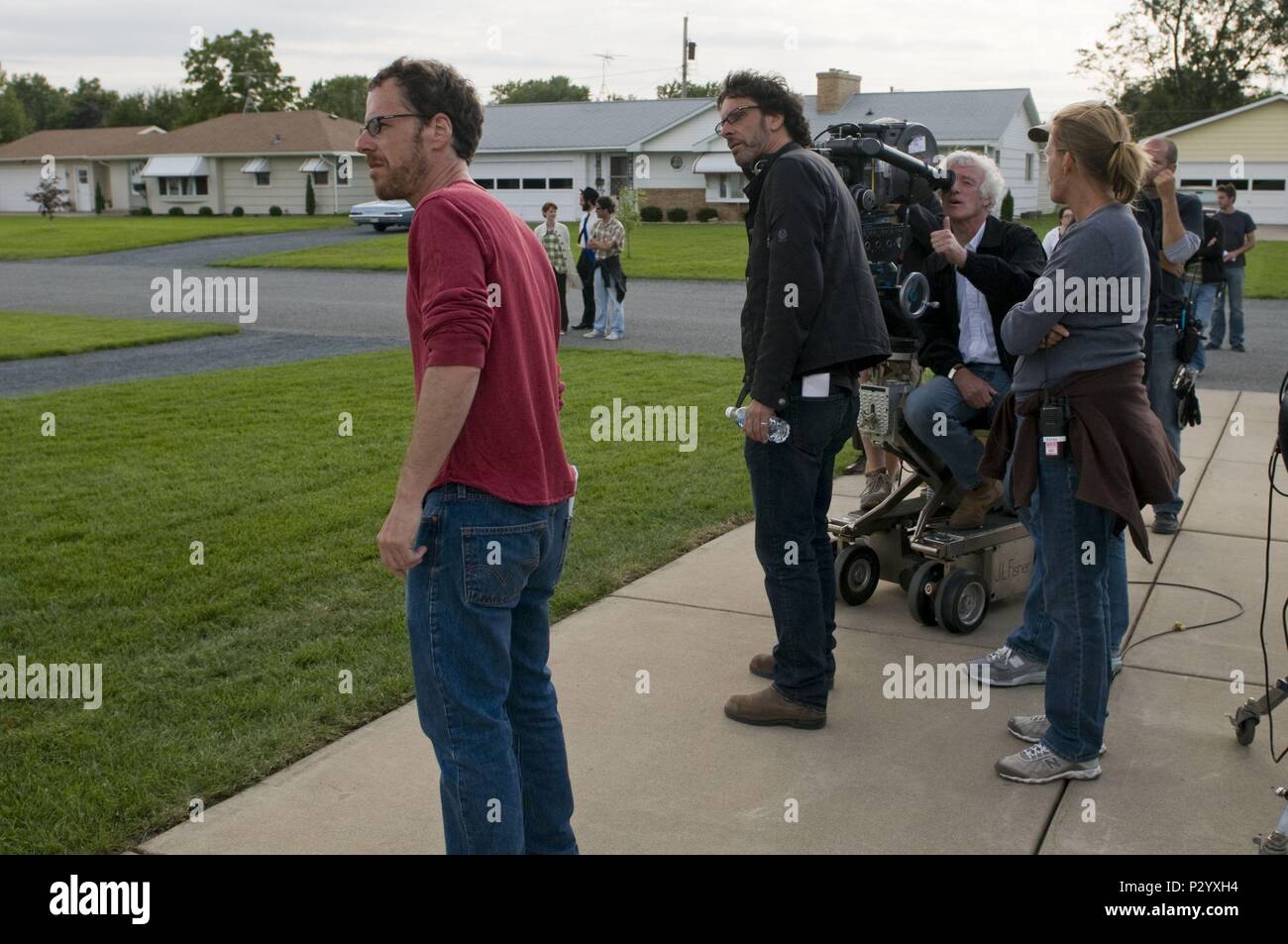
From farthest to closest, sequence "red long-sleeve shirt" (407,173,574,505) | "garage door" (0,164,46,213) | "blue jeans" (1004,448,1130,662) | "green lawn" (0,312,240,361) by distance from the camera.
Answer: "garage door" (0,164,46,213)
"green lawn" (0,312,240,361)
"blue jeans" (1004,448,1130,662)
"red long-sleeve shirt" (407,173,574,505)

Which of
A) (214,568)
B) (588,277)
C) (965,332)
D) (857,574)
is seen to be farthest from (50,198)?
(965,332)

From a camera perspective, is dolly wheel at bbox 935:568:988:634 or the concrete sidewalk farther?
dolly wheel at bbox 935:568:988:634

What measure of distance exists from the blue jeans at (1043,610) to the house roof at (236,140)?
58.0 meters

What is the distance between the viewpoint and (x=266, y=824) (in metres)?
3.64

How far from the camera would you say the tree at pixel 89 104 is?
10000cm

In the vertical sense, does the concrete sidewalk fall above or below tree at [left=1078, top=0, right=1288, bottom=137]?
below

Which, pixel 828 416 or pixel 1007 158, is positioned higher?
pixel 1007 158

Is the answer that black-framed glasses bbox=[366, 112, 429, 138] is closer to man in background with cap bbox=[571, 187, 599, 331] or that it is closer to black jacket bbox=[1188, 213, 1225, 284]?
black jacket bbox=[1188, 213, 1225, 284]

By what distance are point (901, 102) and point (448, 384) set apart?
2189 inches

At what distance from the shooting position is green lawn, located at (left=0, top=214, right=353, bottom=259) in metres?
37.8

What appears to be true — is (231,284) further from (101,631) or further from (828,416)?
(828,416)

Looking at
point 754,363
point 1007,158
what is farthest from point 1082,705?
point 1007,158

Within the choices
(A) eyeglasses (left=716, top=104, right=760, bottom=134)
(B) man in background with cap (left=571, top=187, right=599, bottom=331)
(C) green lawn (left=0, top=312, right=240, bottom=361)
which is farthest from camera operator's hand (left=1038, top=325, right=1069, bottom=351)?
(B) man in background with cap (left=571, top=187, right=599, bottom=331)

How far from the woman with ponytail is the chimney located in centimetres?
5298
